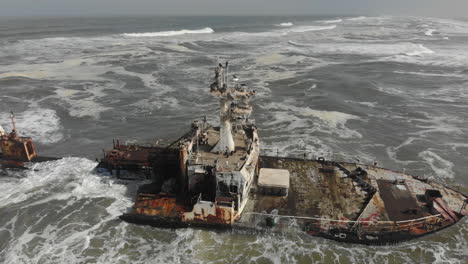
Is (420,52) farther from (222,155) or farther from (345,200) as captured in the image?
(222,155)

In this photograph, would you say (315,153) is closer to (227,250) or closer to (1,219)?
(227,250)

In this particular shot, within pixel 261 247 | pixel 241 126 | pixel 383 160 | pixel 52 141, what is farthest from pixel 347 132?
pixel 52 141

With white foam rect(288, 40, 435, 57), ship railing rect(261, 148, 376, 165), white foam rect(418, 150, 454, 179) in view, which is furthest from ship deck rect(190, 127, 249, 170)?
white foam rect(288, 40, 435, 57)

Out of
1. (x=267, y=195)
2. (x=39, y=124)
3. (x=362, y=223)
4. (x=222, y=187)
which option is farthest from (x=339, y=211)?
(x=39, y=124)

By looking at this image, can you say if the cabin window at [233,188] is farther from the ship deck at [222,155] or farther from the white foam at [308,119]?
the white foam at [308,119]

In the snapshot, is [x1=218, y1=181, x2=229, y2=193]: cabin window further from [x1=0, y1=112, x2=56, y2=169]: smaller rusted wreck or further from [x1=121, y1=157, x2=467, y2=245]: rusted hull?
[x1=0, y1=112, x2=56, y2=169]: smaller rusted wreck
